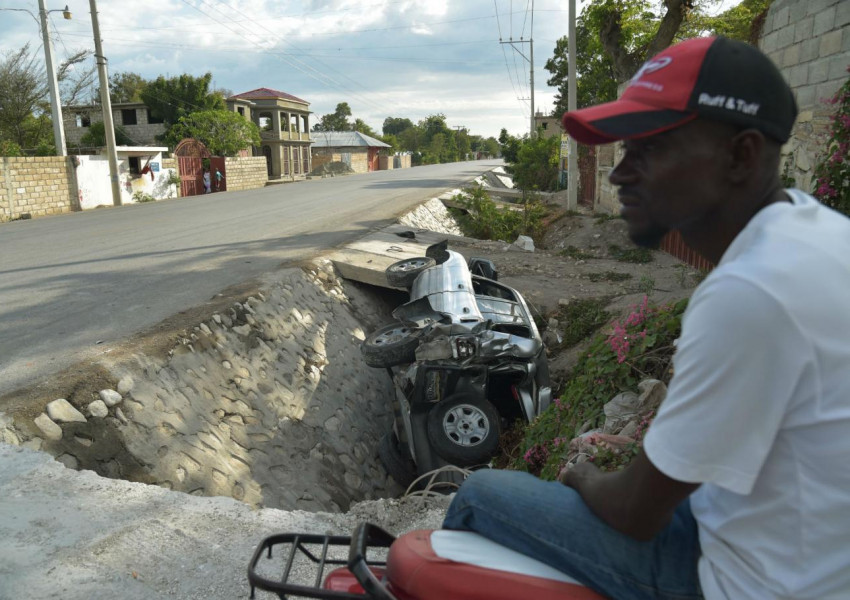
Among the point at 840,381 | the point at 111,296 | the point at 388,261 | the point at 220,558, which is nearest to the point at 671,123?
the point at 840,381

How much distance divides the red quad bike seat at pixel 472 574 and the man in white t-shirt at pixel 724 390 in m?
0.03

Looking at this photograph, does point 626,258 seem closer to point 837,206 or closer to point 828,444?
point 837,206

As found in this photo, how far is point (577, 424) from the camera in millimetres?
4242

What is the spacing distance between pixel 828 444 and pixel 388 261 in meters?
8.59

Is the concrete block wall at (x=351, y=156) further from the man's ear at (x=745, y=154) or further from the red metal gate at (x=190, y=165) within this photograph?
the man's ear at (x=745, y=154)

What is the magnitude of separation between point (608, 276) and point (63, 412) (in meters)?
8.52

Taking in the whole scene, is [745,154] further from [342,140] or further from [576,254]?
[342,140]

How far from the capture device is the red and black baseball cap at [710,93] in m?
1.31

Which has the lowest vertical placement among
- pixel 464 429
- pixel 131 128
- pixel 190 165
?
pixel 464 429

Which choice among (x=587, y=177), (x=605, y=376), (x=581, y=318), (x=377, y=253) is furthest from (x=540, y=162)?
(x=605, y=376)

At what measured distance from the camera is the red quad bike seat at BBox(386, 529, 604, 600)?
4.98 feet

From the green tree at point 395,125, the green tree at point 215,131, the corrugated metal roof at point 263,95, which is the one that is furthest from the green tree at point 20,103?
the green tree at point 395,125

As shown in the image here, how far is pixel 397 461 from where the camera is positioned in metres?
5.94

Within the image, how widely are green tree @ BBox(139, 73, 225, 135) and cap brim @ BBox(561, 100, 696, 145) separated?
45636 millimetres
